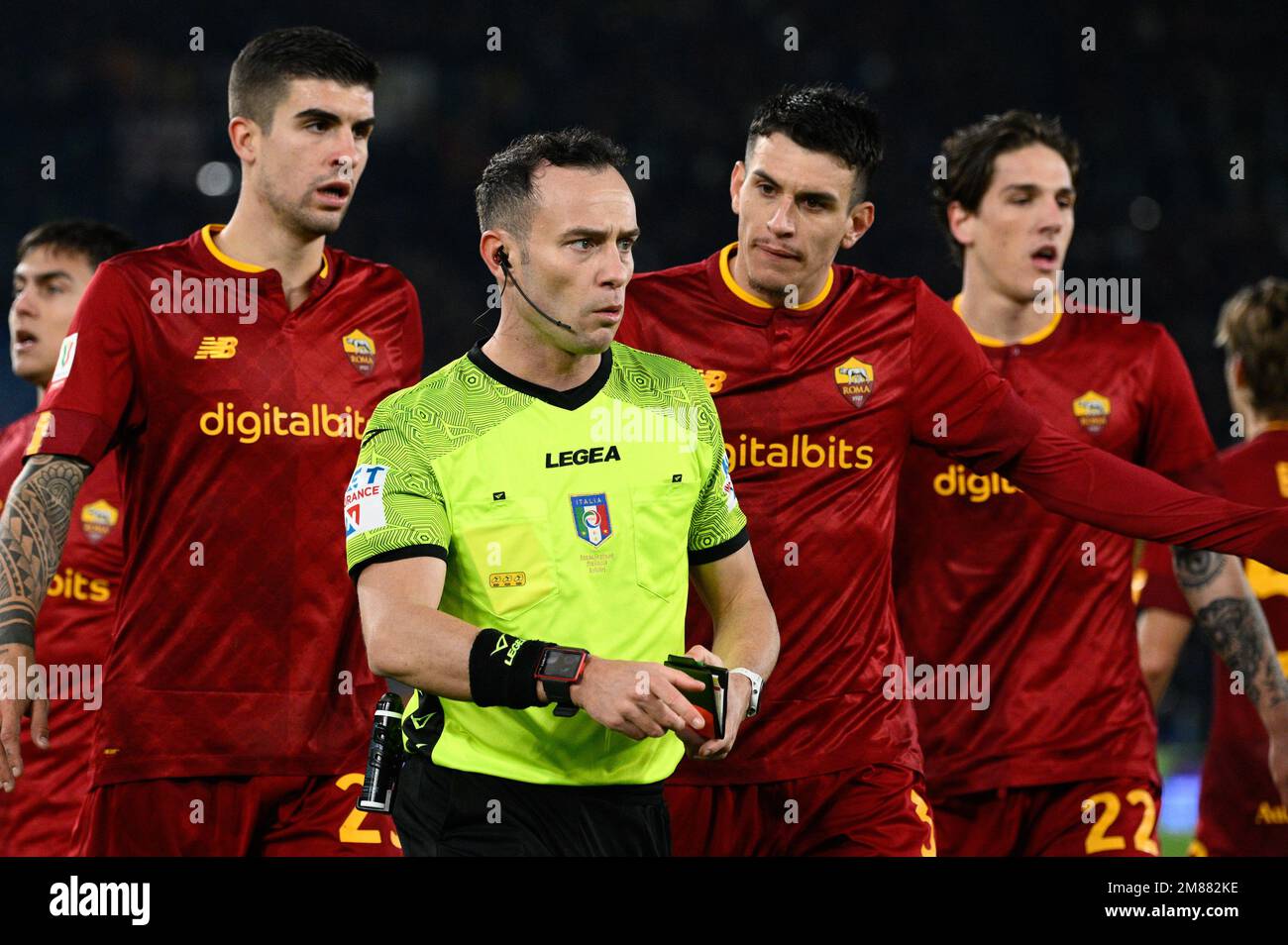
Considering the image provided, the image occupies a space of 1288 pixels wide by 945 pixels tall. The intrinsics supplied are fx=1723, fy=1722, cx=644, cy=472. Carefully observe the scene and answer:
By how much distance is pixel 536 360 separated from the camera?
3.63m

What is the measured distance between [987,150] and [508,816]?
124 inches

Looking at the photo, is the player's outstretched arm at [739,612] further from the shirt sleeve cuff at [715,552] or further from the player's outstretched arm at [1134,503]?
the player's outstretched arm at [1134,503]

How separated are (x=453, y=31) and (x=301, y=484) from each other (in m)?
9.98

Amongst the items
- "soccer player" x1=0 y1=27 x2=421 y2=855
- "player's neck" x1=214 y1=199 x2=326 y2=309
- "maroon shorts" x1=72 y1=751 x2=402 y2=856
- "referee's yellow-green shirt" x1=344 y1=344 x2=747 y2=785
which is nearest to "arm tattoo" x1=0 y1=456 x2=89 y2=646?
"soccer player" x1=0 y1=27 x2=421 y2=855

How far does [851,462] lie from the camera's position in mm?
4512

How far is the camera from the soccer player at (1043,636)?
16.3 ft

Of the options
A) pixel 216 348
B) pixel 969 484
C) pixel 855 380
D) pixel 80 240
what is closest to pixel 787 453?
pixel 855 380

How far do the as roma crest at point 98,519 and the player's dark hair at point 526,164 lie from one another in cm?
241

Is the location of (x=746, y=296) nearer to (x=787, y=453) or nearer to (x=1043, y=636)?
(x=787, y=453)

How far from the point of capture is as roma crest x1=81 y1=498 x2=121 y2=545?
5641mm

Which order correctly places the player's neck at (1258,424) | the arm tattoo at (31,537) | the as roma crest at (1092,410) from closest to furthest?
1. the arm tattoo at (31,537)
2. the as roma crest at (1092,410)
3. the player's neck at (1258,424)

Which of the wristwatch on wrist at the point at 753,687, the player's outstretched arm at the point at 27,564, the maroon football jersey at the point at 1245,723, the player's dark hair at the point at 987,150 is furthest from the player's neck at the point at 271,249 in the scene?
the maroon football jersey at the point at 1245,723

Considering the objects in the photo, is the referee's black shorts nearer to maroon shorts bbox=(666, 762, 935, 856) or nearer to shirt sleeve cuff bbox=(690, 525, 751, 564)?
shirt sleeve cuff bbox=(690, 525, 751, 564)

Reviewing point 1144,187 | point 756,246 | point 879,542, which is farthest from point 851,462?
point 1144,187
